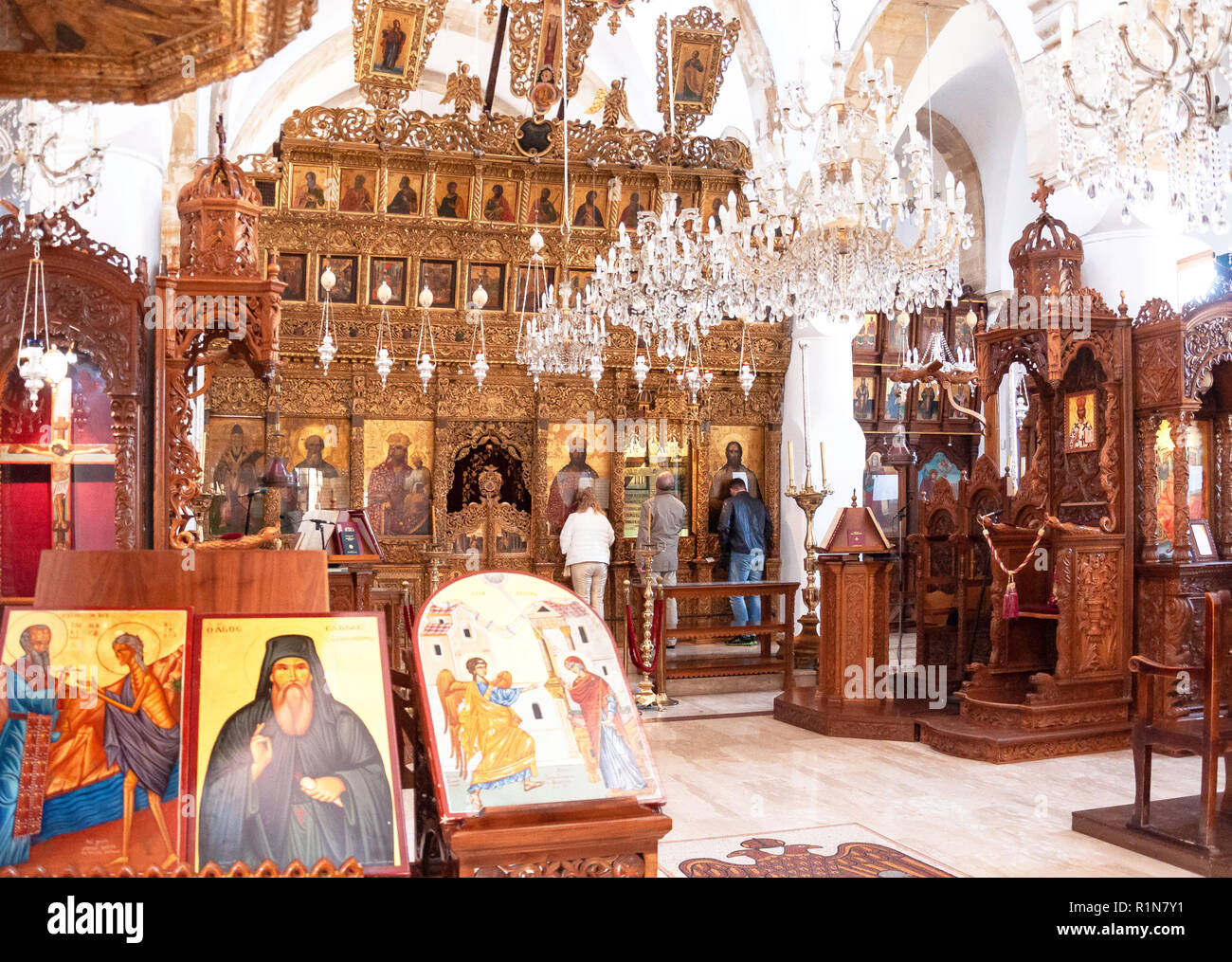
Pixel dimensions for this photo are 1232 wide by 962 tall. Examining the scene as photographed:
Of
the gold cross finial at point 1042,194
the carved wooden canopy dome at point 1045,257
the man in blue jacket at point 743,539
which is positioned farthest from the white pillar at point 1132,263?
the man in blue jacket at point 743,539

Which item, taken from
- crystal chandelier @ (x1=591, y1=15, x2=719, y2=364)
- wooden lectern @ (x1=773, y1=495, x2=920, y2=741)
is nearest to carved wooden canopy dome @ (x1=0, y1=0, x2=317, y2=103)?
crystal chandelier @ (x1=591, y1=15, x2=719, y2=364)

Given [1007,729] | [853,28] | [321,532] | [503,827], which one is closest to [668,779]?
[1007,729]

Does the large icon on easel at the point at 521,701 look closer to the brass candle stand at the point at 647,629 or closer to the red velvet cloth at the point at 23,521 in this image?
the red velvet cloth at the point at 23,521

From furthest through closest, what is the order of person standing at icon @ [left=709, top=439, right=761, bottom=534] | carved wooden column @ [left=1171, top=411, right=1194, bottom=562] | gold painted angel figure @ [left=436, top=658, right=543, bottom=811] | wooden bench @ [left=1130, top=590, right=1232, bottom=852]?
1. person standing at icon @ [left=709, top=439, right=761, bottom=534]
2. carved wooden column @ [left=1171, top=411, right=1194, bottom=562]
3. wooden bench @ [left=1130, top=590, right=1232, bottom=852]
4. gold painted angel figure @ [left=436, top=658, right=543, bottom=811]

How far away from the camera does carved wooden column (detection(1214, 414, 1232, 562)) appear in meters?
7.04

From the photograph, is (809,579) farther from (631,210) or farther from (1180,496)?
(631,210)

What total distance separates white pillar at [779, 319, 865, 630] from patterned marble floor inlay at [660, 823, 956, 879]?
659cm

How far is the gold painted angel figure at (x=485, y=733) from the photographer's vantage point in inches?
89.3

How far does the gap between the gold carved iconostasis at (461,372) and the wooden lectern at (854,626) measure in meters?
4.15

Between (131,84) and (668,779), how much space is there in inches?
169

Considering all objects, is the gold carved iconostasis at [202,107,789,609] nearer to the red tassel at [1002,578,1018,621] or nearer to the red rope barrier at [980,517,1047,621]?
the red rope barrier at [980,517,1047,621]

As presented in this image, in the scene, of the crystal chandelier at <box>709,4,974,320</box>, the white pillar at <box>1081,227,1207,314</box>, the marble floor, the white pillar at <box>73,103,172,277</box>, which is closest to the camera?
the marble floor
